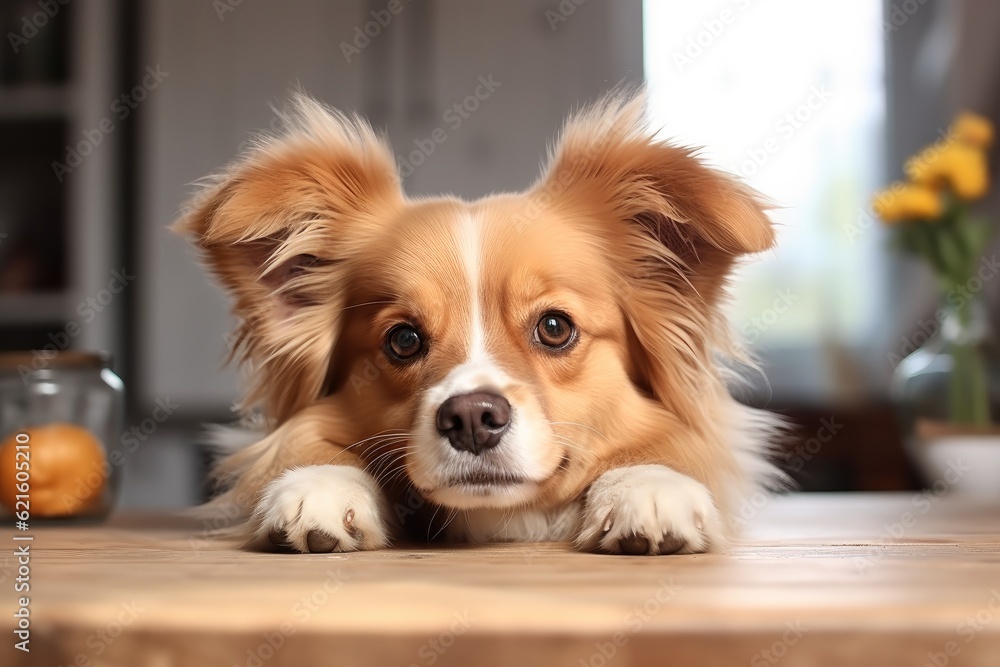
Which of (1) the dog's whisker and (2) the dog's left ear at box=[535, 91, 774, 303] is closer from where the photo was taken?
(1) the dog's whisker

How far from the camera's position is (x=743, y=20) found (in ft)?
14.6

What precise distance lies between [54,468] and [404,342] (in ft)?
2.25

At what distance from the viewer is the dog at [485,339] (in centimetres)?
138

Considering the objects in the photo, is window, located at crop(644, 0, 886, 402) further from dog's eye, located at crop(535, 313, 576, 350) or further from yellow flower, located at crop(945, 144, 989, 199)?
dog's eye, located at crop(535, 313, 576, 350)

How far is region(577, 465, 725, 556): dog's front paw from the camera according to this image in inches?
48.3

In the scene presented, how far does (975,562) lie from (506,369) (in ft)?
2.20

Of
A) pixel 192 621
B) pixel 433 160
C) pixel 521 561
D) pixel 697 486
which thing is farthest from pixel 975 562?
pixel 433 160
